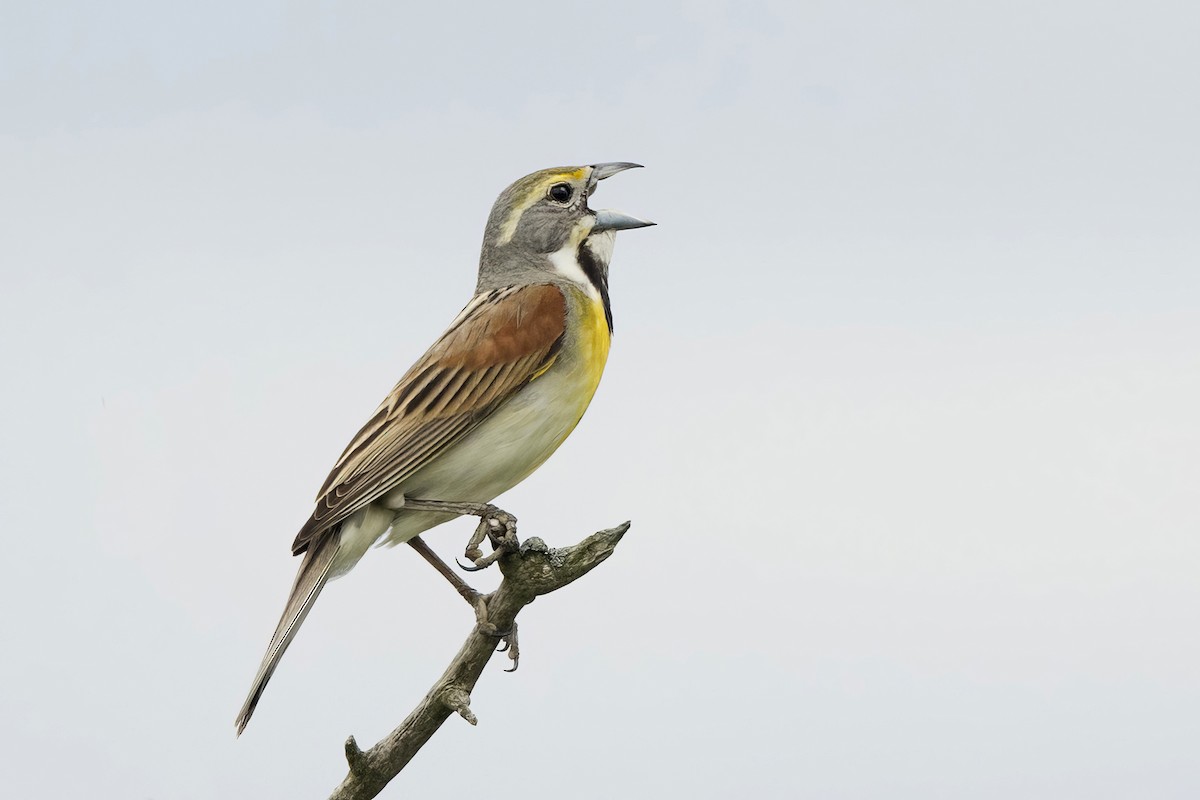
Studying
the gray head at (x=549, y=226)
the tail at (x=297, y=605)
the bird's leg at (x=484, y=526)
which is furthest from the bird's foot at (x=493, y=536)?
the gray head at (x=549, y=226)

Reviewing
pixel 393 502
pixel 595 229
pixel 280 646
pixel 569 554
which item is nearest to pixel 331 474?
pixel 393 502

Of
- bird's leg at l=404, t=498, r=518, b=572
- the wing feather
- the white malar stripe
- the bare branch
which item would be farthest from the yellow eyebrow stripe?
the bare branch

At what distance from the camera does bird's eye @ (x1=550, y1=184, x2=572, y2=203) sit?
799cm

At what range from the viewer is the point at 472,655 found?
754cm

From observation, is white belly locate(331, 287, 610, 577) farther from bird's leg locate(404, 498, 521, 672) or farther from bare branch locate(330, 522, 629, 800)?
bare branch locate(330, 522, 629, 800)

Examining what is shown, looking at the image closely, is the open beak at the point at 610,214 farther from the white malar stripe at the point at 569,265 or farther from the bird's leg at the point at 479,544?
the bird's leg at the point at 479,544

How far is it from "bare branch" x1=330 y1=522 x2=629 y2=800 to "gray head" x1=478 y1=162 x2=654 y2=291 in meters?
1.77

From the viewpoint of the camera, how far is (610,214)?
26.2 feet

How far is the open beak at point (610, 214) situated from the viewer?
791 cm

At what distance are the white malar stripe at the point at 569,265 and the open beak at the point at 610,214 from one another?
20 centimetres

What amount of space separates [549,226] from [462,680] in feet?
8.83

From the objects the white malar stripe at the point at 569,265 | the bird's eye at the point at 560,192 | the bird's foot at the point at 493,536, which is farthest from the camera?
the bird's eye at the point at 560,192

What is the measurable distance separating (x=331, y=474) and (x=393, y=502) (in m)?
0.38

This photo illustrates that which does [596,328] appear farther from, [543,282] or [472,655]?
[472,655]
